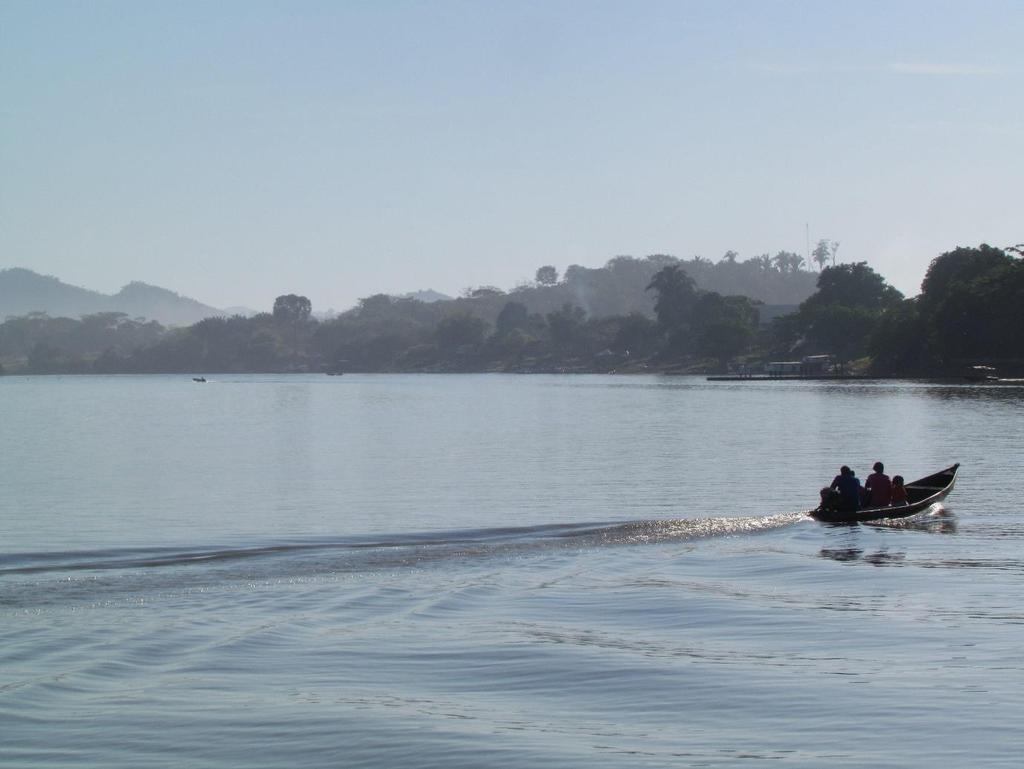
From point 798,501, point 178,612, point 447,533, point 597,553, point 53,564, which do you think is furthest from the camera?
point 798,501

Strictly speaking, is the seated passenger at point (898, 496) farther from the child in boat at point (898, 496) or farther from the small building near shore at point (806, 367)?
the small building near shore at point (806, 367)

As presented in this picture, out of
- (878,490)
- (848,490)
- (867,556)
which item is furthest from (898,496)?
(867,556)

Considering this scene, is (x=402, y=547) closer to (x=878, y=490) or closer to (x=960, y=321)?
(x=878, y=490)

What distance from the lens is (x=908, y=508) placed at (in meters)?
26.8

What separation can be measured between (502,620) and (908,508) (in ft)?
45.2

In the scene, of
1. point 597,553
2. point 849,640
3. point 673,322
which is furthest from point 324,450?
point 673,322

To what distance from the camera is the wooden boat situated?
85.8 feet

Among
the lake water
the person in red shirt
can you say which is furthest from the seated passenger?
Answer: the lake water

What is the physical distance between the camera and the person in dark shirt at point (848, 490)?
2612cm

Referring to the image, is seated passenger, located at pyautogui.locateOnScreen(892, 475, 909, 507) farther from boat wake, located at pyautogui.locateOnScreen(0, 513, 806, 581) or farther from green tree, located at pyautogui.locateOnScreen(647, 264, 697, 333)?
green tree, located at pyautogui.locateOnScreen(647, 264, 697, 333)

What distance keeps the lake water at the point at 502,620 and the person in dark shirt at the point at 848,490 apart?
70 cm

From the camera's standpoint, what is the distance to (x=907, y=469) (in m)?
40.1

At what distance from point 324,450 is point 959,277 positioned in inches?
3113

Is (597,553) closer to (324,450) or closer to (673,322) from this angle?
(324,450)
